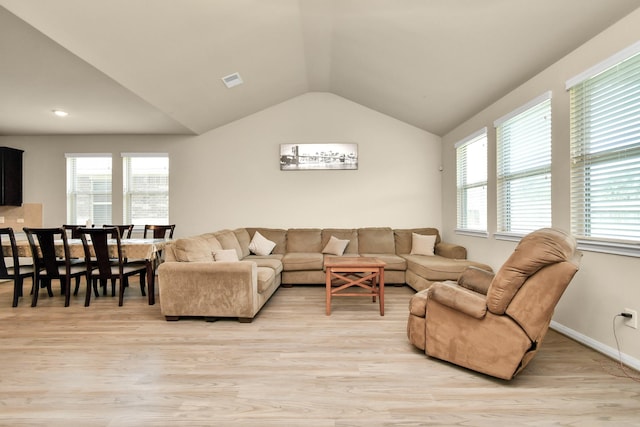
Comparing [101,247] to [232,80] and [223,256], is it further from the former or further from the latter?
[232,80]

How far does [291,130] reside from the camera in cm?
584

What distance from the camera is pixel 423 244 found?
526 cm

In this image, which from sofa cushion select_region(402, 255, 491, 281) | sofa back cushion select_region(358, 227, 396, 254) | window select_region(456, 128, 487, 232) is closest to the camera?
sofa cushion select_region(402, 255, 491, 281)

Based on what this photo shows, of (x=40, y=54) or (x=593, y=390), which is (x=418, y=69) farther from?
(x=40, y=54)

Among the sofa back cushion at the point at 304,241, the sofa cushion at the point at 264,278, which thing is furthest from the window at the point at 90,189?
the sofa cushion at the point at 264,278

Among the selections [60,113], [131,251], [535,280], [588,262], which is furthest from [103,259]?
[588,262]

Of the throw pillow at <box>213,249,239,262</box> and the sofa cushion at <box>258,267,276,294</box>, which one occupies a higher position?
the throw pillow at <box>213,249,239,262</box>

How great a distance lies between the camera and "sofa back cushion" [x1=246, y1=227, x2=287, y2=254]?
5.44m

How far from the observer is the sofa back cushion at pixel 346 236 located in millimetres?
5430

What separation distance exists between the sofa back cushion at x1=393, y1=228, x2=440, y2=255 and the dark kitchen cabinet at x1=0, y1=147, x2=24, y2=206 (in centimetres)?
687

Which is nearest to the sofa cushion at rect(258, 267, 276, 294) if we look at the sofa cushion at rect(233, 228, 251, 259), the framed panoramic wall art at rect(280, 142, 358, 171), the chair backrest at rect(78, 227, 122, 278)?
the sofa cushion at rect(233, 228, 251, 259)

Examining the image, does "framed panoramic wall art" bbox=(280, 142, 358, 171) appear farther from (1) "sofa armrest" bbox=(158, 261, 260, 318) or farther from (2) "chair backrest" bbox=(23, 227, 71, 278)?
(2) "chair backrest" bbox=(23, 227, 71, 278)

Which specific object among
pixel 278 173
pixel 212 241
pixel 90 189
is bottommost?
pixel 212 241

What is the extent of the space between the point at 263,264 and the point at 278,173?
2184 millimetres
